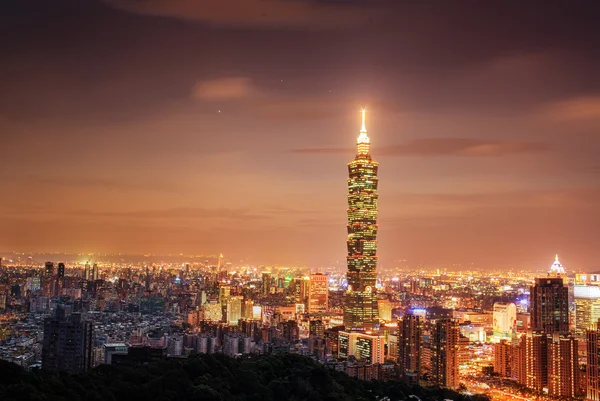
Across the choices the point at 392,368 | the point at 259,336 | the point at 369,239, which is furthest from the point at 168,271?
the point at 392,368

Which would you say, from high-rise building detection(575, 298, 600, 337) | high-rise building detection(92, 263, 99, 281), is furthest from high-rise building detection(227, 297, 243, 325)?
high-rise building detection(575, 298, 600, 337)

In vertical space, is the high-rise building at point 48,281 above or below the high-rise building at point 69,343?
above

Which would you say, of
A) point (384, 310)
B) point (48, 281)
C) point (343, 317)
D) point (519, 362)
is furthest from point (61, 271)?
point (519, 362)

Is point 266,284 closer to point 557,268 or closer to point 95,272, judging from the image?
point 95,272

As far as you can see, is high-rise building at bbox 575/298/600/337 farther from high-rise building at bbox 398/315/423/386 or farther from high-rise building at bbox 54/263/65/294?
high-rise building at bbox 54/263/65/294

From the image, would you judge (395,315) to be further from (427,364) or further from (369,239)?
(427,364)

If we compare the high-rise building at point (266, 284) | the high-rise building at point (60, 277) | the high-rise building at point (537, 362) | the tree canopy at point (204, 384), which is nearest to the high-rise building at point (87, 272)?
the high-rise building at point (60, 277)

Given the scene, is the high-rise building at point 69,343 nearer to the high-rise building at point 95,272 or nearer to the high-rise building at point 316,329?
the high-rise building at point 316,329

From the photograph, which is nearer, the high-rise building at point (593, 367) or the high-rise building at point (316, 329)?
the high-rise building at point (593, 367)

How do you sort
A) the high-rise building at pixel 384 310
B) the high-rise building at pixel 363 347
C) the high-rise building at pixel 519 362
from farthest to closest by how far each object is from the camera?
the high-rise building at pixel 384 310
the high-rise building at pixel 363 347
the high-rise building at pixel 519 362
